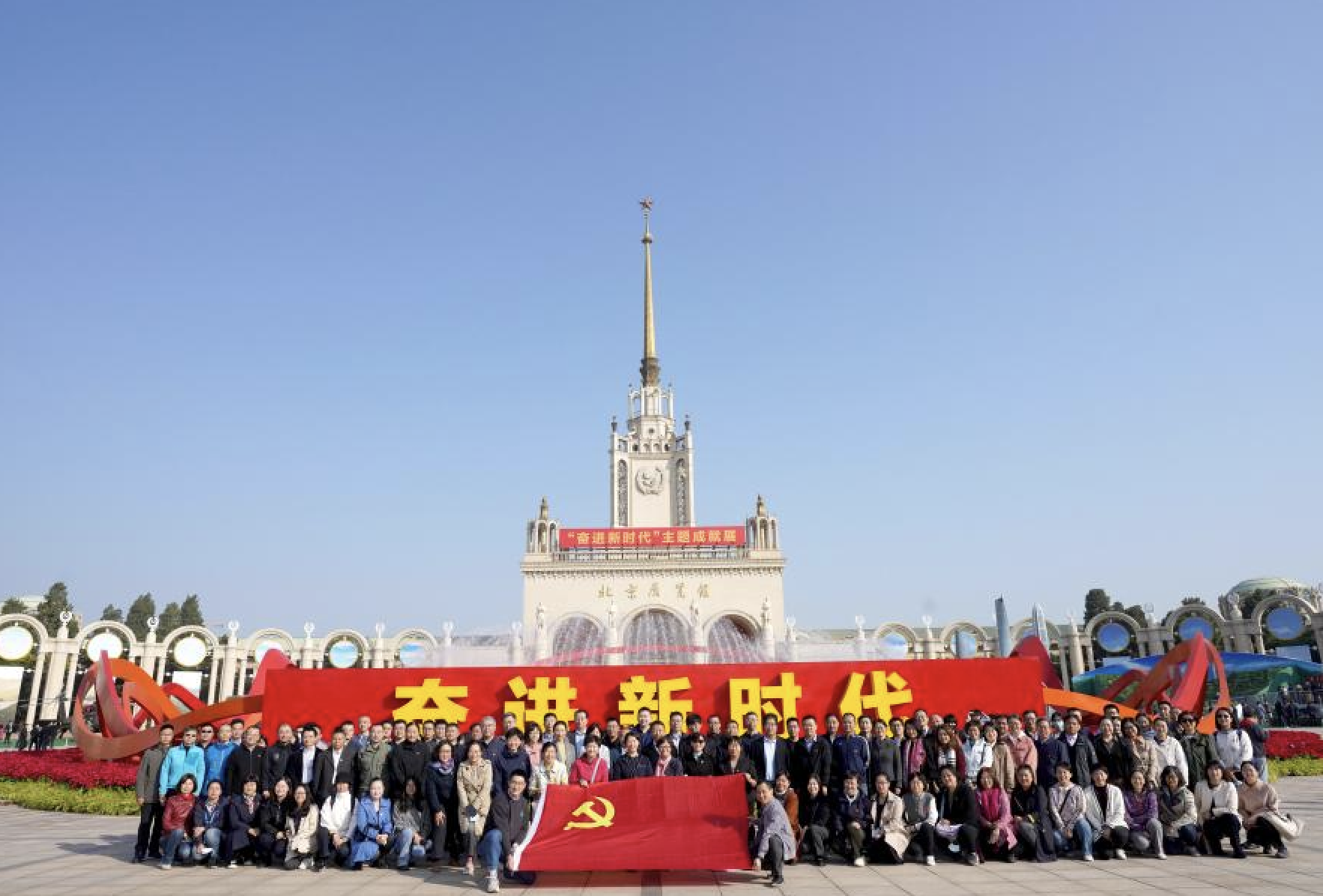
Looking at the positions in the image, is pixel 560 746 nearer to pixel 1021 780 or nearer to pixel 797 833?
pixel 797 833

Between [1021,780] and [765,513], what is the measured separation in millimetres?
31699

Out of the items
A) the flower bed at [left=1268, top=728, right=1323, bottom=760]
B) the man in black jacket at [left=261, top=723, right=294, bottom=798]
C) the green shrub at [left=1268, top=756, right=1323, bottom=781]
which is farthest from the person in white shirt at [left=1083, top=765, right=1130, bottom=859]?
the flower bed at [left=1268, top=728, right=1323, bottom=760]

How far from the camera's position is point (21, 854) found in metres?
7.89

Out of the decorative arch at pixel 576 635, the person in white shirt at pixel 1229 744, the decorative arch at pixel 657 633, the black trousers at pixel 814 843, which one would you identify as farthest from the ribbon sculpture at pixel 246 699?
the decorative arch at pixel 657 633

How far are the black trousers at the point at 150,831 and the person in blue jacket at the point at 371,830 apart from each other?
6.31ft

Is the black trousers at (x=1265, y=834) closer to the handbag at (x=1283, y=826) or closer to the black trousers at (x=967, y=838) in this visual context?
the handbag at (x=1283, y=826)

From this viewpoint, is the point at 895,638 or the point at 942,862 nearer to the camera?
the point at 942,862

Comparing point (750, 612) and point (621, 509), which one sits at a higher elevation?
point (621, 509)

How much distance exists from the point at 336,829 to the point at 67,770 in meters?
7.65

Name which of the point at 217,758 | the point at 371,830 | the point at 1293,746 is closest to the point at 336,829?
the point at 371,830

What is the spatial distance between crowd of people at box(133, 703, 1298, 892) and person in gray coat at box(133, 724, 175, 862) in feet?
0.05

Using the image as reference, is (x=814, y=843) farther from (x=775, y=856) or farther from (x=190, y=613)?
(x=190, y=613)

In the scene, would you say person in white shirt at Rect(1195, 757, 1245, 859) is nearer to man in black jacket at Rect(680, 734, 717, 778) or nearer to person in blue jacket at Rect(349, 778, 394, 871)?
man in black jacket at Rect(680, 734, 717, 778)

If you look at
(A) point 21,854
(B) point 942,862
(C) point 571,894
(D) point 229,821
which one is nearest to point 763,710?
(B) point 942,862
